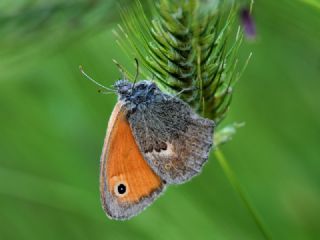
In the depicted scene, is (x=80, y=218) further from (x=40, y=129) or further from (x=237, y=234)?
(x=237, y=234)

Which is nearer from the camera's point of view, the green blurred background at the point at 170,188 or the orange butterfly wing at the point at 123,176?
the orange butterfly wing at the point at 123,176

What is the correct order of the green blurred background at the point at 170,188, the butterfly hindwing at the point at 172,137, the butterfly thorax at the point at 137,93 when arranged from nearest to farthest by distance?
1. the butterfly hindwing at the point at 172,137
2. the butterfly thorax at the point at 137,93
3. the green blurred background at the point at 170,188

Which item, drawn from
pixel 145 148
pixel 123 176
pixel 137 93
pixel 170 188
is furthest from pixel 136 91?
pixel 170 188

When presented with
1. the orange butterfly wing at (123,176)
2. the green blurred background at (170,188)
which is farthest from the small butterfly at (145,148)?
the green blurred background at (170,188)

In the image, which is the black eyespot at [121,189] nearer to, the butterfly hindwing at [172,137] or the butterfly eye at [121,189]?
the butterfly eye at [121,189]

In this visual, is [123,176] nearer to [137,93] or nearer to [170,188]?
[137,93]

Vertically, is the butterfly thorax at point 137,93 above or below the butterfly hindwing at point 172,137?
above

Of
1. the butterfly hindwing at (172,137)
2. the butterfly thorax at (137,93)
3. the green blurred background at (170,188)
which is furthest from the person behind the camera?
the green blurred background at (170,188)

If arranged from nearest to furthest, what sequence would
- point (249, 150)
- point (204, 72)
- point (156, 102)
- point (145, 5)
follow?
1. point (204, 72)
2. point (145, 5)
3. point (156, 102)
4. point (249, 150)

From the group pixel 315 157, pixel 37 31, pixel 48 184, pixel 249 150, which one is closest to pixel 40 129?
pixel 48 184
